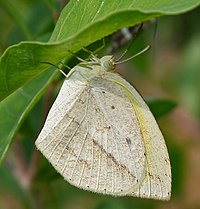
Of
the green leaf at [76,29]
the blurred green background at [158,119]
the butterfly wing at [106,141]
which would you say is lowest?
the blurred green background at [158,119]

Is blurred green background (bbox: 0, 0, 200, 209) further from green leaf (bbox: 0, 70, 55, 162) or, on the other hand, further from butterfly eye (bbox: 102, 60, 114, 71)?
butterfly eye (bbox: 102, 60, 114, 71)

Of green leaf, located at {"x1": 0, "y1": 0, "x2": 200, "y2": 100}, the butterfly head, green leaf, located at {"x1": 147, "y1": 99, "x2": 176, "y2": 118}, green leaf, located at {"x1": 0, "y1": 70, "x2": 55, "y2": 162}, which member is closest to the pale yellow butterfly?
the butterfly head

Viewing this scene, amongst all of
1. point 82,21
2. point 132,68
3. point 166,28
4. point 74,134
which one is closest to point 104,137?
point 74,134

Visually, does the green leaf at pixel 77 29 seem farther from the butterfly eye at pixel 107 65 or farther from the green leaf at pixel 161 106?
the green leaf at pixel 161 106

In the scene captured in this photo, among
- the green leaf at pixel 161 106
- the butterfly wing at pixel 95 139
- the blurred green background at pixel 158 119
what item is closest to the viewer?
the butterfly wing at pixel 95 139

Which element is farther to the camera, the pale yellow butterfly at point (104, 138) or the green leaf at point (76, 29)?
the pale yellow butterfly at point (104, 138)

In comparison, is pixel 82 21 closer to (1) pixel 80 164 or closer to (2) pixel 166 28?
(1) pixel 80 164

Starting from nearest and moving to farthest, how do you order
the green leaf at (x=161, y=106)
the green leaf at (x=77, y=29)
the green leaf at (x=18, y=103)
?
the green leaf at (x=77, y=29) < the green leaf at (x=18, y=103) < the green leaf at (x=161, y=106)

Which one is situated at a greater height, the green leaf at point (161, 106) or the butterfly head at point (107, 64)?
the butterfly head at point (107, 64)

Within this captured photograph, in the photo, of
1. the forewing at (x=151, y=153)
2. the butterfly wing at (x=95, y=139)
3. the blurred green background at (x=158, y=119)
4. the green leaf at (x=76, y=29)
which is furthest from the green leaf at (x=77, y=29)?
the blurred green background at (x=158, y=119)

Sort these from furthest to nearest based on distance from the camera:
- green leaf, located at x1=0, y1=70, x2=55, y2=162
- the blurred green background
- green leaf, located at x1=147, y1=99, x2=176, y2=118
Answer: the blurred green background, green leaf, located at x1=147, y1=99, x2=176, y2=118, green leaf, located at x1=0, y1=70, x2=55, y2=162
